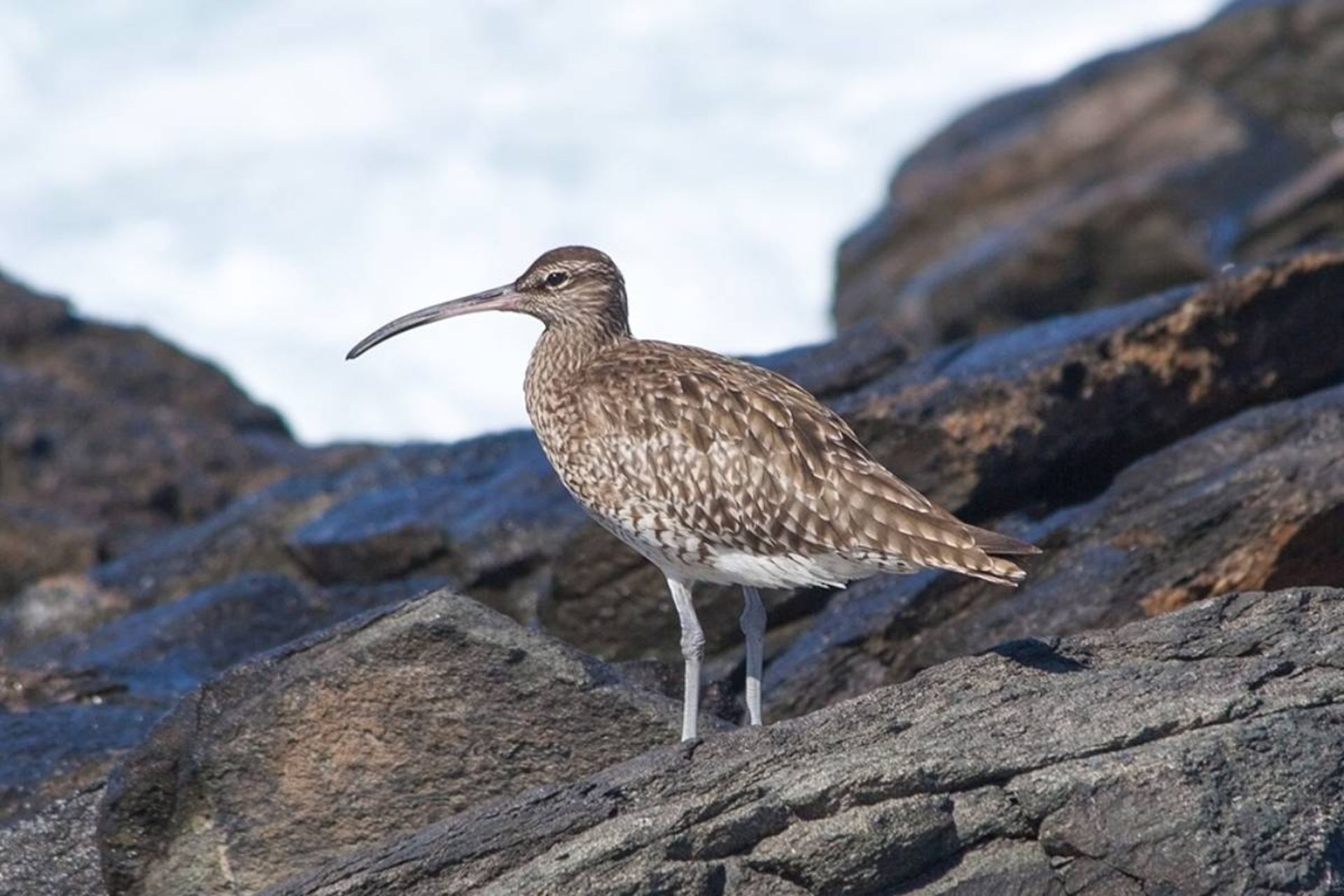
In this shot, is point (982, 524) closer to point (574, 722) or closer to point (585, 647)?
point (585, 647)

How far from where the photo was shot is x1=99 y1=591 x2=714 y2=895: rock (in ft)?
38.5

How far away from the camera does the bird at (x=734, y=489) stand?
40.1 ft

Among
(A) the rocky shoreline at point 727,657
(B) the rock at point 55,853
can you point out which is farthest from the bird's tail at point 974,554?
(B) the rock at point 55,853

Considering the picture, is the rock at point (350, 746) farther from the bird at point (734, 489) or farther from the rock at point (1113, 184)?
the rock at point (1113, 184)

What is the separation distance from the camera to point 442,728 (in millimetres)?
11992

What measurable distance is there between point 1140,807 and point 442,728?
12.0 feet

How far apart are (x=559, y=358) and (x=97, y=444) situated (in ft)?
53.0

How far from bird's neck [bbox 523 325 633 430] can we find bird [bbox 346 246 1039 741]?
5 cm

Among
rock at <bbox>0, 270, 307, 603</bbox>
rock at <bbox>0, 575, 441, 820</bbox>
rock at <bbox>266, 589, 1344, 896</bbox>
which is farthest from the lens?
rock at <bbox>0, 270, 307, 603</bbox>

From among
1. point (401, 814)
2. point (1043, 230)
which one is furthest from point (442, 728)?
point (1043, 230)

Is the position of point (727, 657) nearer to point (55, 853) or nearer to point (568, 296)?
point (568, 296)

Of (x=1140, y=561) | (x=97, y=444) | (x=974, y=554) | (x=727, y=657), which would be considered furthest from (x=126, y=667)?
(x=97, y=444)

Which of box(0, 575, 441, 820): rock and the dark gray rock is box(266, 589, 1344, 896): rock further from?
the dark gray rock

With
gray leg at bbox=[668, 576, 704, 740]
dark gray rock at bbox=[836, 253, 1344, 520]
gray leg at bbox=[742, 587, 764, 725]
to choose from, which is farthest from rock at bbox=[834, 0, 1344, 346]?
gray leg at bbox=[668, 576, 704, 740]
